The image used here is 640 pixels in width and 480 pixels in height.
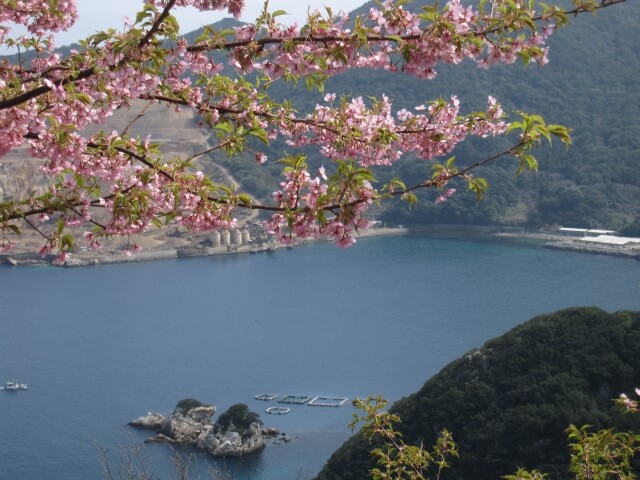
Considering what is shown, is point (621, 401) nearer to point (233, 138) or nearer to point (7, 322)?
point (233, 138)

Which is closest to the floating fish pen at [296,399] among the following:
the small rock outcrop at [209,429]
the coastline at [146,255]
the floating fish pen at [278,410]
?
the floating fish pen at [278,410]

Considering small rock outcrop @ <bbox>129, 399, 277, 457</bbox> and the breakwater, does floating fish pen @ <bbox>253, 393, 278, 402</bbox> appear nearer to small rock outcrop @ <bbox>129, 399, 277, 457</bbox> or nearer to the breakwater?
small rock outcrop @ <bbox>129, 399, 277, 457</bbox>

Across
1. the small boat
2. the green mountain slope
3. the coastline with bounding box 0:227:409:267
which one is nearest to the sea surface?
the small boat

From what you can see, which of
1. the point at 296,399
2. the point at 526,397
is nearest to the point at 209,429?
the point at 296,399

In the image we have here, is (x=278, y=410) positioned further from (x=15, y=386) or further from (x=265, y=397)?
(x=15, y=386)

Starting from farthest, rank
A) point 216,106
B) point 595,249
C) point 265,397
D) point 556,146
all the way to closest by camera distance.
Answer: point 556,146
point 595,249
point 265,397
point 216,106

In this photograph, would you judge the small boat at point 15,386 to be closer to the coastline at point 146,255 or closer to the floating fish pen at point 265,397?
the floating fish pen at point 265,397

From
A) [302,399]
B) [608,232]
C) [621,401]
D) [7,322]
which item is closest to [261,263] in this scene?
[7,322]
